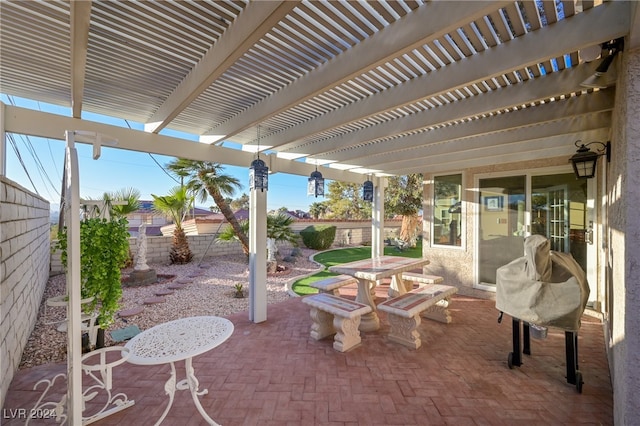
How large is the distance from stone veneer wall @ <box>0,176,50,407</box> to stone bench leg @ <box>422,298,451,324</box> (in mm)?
4993

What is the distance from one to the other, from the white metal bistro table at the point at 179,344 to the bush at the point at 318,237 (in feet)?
34.6

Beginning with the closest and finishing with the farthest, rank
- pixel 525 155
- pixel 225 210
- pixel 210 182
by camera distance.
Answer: pixel 525 155 → pixel 210 182 → pixel 225 210

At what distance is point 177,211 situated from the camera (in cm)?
887

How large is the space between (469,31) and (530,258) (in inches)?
85.0

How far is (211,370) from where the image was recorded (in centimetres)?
302

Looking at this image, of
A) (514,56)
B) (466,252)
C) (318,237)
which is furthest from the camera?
(318,237)

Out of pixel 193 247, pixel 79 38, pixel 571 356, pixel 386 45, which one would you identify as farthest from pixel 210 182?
pixel 571 356

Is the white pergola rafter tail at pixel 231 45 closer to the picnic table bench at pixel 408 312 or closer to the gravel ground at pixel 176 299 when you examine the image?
the gravel ground at pixel 176 299

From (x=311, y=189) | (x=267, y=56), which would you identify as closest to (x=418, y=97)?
(x=267, y=56)

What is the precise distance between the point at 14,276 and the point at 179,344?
229 centimetres

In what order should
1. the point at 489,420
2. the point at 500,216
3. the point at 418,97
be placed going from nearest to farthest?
the point at 489,420 < the point at 418,97 < the point at 500,216

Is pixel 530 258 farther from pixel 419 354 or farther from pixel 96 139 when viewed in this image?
pixel 96 139

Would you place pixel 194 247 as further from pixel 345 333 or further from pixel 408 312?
pixel 408 312

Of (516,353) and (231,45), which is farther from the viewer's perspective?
(516,353)
